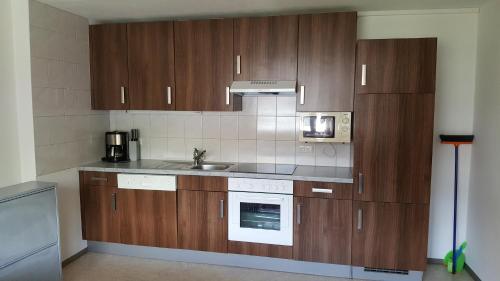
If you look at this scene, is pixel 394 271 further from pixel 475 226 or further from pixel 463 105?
pixel 463 105

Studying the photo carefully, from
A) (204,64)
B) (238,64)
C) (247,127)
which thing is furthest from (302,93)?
(204,64)

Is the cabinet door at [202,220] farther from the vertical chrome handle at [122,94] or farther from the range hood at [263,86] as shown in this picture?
the vertical chrome handle at [122,94]

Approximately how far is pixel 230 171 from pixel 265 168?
0.36 meters

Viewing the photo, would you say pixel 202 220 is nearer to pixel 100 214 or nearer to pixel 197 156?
pixel 197 156

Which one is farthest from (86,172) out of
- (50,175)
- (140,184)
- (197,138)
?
(197,138)

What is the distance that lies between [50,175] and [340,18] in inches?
113

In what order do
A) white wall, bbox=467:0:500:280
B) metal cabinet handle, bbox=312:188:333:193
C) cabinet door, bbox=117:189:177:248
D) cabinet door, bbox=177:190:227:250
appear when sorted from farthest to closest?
cabinet door, bbox=117:189:177:248 → cabinet door, bbox=177:190:227:250 → metal cabinet handle, bbox=312:188:333:193 → white wall, bbox=467:0:500:280

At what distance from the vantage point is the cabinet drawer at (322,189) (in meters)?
2.98

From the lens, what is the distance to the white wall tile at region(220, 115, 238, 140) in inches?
146

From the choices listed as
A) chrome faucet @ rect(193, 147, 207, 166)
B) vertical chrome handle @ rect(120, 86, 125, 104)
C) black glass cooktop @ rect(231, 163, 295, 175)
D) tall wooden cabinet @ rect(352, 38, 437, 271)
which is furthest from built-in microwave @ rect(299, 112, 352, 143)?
vertical chrome handle @ rect(120, 86, 125, 104)

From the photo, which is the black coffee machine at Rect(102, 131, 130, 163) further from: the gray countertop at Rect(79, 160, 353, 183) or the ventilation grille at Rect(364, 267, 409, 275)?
the ventilation grille at Rect(364, 267, 409, 275)

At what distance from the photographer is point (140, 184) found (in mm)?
3361

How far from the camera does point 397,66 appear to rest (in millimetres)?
2822

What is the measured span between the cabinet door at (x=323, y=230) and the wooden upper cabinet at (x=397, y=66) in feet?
3.27
